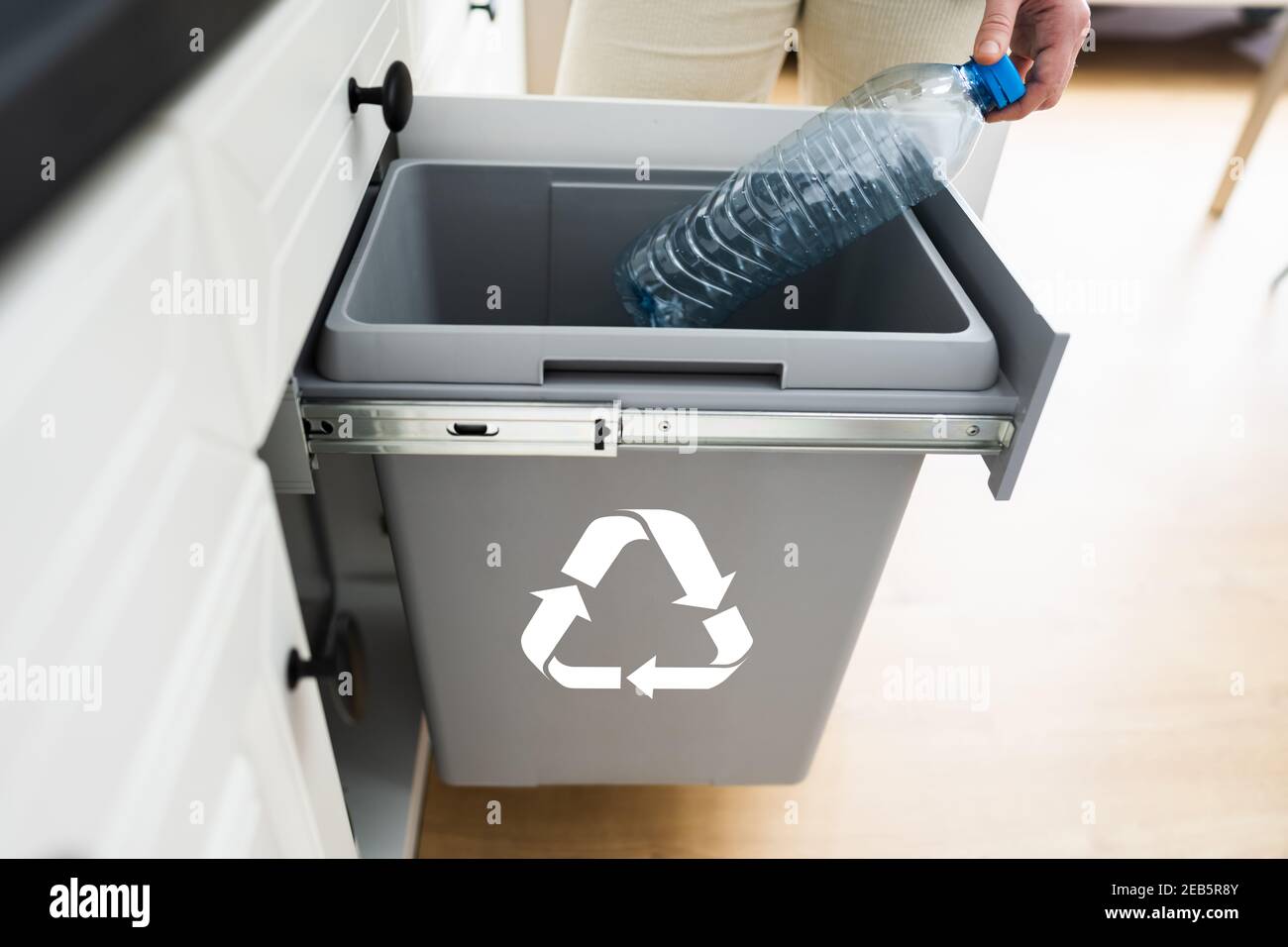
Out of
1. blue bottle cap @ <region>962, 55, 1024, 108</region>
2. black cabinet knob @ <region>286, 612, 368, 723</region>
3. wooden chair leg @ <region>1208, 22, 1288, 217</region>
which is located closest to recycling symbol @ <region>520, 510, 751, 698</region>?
black cabinet knob @ <region>286, 612, 368, 723</region>

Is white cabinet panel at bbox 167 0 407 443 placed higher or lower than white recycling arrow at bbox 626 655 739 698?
higher

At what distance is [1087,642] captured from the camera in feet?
4.12

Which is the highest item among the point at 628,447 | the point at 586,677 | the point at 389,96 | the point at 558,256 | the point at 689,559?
the point at 389,96

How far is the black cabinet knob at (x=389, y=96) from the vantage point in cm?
62

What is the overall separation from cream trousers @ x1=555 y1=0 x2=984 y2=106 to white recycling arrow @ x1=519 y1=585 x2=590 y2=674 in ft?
2.32

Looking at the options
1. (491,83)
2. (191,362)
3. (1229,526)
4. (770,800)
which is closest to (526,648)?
(770,800)

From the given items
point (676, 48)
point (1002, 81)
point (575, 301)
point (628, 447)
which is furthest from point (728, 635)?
point (676, 48)

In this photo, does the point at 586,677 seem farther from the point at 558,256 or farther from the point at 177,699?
the point at 177,699

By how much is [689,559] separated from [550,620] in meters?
0.13

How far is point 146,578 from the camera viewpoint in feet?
1.04

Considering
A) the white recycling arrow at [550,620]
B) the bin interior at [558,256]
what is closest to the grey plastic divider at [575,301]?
the bin interior at [558,256]

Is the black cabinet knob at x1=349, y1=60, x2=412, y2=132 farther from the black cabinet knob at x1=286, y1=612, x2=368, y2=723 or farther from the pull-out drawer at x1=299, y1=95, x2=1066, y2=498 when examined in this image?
the black cabinet knob at x1=286, y1=612, x2=368, y2=723

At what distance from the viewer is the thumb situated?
69cm

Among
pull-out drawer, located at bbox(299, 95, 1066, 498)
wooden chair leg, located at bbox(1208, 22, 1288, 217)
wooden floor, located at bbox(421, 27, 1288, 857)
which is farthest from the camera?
wooden chair leg, located at bbox(1208, 22, 1288, 217)
